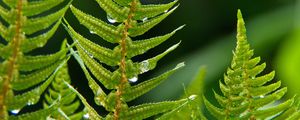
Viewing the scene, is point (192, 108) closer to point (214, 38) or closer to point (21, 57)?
point (21, 57)

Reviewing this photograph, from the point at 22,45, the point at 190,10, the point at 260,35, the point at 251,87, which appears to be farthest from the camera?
the point at 190,10

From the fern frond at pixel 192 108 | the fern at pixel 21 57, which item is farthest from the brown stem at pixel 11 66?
the fern frond at pixel 192 108

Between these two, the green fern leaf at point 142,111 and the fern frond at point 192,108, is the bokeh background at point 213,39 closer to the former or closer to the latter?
the fern frond at point 192,108

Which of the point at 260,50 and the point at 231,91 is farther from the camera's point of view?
the point at 260,50

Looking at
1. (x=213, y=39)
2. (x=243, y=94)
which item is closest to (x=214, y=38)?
(x=213, y=39)

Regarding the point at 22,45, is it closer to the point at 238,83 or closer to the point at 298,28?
the point at 238,83

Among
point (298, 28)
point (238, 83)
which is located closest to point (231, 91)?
point (238, 83)
